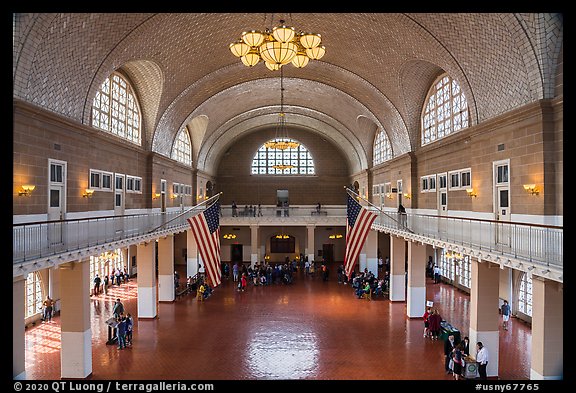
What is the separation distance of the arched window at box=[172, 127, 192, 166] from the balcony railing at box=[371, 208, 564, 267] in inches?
665

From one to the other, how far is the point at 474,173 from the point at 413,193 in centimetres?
725

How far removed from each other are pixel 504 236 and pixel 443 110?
9.56 meters

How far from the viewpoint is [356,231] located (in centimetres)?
1616

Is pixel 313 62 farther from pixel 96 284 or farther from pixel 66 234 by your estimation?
pixel 96 284

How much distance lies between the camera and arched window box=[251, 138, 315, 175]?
4097cm

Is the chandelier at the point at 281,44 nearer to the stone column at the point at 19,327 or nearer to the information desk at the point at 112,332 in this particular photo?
the stone column at the point at 19,327

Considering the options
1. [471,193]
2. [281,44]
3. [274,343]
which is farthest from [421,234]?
[281,44]

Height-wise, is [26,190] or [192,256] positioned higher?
[26,190]

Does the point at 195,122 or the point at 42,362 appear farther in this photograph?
the point at 195,122

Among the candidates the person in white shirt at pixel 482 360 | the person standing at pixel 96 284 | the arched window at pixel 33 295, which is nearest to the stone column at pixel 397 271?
the person in white shirt at pixel 482 360

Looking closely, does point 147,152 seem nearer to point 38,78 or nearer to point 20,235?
point 38,78

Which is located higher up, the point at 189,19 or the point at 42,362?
the point at 189,19

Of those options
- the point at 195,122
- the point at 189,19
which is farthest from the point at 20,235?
the point at 195,122

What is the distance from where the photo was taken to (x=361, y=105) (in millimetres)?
25953
